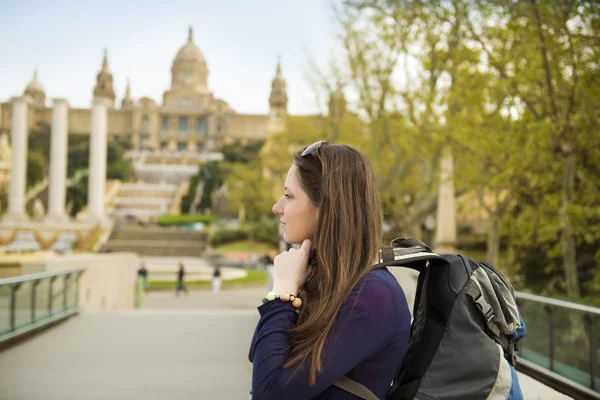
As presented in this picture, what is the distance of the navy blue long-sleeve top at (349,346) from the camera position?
Result: 5.82 ft

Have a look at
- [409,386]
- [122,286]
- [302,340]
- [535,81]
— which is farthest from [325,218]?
[122,286]

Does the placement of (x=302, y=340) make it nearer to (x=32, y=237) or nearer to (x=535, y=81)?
(x=535, y=81)

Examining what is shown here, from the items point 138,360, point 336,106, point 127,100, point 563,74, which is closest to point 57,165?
point 336,106

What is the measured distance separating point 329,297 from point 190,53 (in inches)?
4741

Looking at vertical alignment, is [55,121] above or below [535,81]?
above

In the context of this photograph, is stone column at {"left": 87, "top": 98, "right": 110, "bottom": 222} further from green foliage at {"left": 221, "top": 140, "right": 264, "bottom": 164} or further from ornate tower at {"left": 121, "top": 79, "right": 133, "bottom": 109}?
ornate tower at {"left": 121, "top": 79, "right": 133, "bottom": 109}

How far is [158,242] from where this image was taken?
4866 centimetres

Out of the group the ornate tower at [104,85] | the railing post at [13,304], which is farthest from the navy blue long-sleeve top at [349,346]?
the ornate tower at [104,85]

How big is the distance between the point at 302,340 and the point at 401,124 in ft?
53.1

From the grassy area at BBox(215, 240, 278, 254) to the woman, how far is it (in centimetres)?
4426

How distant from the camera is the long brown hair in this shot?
71.7 inches

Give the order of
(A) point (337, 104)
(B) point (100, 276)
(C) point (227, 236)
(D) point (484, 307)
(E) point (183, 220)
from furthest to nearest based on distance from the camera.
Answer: (E) point (183, 220) → (C) point (227, 236) → (A) point (337, 104) → (B) point (100, 276) → (D) point (484, 307)

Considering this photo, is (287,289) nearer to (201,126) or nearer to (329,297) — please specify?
(329,297)

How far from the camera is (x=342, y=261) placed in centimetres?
189
